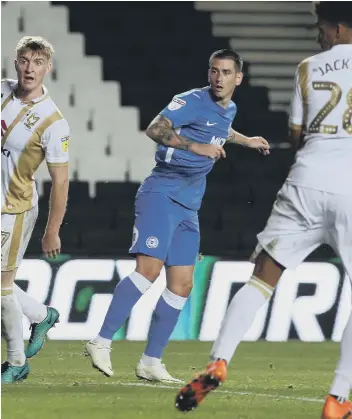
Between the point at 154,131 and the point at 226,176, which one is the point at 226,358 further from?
the point at 226,176

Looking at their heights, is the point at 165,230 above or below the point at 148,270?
above

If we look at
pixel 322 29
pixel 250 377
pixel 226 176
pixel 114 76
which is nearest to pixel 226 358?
pixel 322 29

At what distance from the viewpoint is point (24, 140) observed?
6387 mm

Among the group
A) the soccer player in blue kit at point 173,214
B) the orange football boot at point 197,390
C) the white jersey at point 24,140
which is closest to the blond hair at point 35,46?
the white jersey at point 24,140

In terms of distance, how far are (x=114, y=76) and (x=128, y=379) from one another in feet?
28.8

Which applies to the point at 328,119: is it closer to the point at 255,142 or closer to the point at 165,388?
the point at 255,142

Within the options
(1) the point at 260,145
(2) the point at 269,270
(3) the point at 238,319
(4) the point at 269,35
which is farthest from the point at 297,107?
(4) the point at 269,35

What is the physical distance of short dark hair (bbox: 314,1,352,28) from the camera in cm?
527

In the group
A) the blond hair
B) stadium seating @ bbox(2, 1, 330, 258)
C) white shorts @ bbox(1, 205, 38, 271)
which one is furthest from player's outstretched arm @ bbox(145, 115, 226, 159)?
stadium seating @ bbox(2, 1, 330, 258)

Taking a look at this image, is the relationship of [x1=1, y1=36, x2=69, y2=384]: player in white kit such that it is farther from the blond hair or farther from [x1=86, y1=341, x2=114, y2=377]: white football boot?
[x1=86, y1=341, x2=114, y2=377]: white football boot

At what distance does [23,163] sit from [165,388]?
1.33 metres

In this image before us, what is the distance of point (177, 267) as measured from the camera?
23.0 feet

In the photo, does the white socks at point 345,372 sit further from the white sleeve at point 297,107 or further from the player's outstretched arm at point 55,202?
the player's outstretched arm at point 55,202

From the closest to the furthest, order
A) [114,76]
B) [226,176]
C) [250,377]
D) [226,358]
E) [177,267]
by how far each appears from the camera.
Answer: [226,358] < [177,267] < [250,377] < [226,176] < [114,76]
